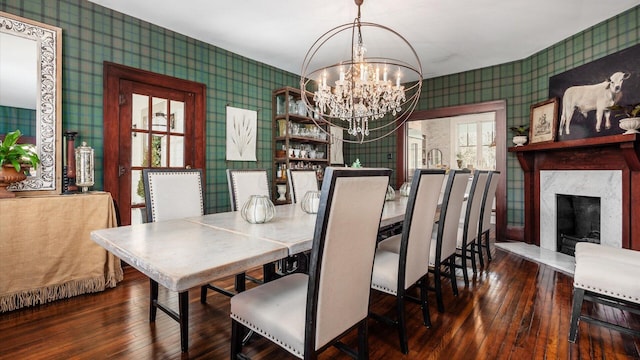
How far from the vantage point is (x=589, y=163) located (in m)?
3.42

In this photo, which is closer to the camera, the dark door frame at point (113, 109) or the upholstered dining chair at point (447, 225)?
the upholstered dining chair at point (447, 225)

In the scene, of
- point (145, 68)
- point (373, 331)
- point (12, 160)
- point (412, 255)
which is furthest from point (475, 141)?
point (12, 160)

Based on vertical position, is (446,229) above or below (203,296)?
above

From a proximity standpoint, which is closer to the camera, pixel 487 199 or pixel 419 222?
pixel 419 222

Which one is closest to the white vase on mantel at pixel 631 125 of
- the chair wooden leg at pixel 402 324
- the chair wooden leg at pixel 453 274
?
the chair wooden leg at pixel 453 274

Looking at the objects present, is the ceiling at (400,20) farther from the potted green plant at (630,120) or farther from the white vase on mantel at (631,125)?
the white vase on mantel at (631,125)

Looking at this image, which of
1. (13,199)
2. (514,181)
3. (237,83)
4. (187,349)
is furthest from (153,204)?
(514,181)

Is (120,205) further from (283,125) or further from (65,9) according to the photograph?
(283,125)

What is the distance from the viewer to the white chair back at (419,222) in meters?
1.66

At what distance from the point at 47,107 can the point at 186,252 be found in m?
2.53

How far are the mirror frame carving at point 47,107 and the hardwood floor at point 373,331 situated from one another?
3.35 feet

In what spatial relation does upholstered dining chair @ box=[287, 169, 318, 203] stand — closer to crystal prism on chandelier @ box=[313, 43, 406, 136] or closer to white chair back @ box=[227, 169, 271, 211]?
white chair back @ box=[227, 169, 271, 211]

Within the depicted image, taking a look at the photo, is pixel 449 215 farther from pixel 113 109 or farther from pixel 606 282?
pixel 113 109

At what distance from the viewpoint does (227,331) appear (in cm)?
192
